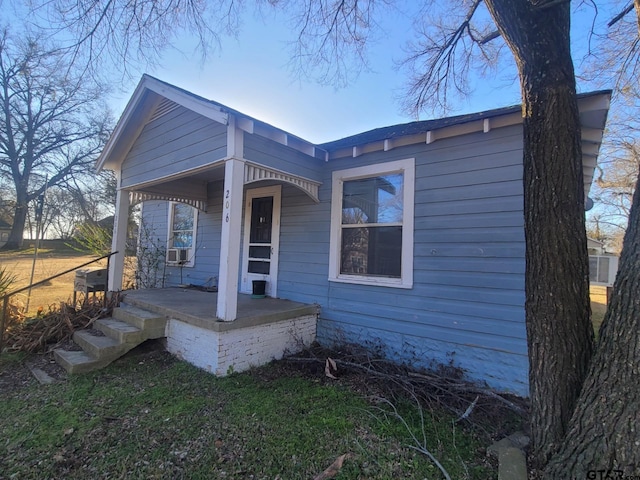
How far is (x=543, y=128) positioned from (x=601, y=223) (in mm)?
32763

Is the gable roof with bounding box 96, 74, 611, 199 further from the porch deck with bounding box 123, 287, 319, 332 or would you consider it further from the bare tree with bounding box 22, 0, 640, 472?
the porch deck with bounding box 123, 287, 319, 332

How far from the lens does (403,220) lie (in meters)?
4.36

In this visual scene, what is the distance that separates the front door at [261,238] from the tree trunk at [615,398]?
14.9 ft

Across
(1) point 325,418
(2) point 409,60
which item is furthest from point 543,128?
(2) point 409,60

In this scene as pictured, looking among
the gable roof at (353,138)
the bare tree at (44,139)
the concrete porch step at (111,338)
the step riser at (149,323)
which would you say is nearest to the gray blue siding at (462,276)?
the gable roof at (353,138)

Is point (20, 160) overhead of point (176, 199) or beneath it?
overhead

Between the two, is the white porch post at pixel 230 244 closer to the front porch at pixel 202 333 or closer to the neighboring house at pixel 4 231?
the front porch at pixel 202 333

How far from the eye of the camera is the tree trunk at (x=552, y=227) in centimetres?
213

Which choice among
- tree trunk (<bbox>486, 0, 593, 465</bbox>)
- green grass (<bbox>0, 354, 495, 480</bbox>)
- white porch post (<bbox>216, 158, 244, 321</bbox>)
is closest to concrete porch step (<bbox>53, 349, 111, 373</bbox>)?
green grass (<bbox>0, 354, 495, 480</bbox>)

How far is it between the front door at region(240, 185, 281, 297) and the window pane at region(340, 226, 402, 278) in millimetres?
1489

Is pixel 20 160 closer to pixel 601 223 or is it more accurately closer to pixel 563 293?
pixel 563 293

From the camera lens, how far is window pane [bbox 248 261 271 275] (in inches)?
238

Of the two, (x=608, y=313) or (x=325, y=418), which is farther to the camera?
(x=325, y=418)

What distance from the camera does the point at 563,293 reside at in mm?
2137
